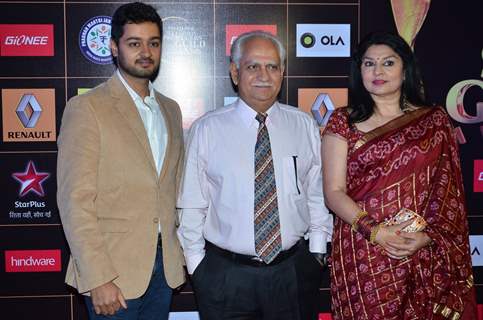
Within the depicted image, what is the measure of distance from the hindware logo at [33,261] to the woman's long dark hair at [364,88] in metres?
1.90

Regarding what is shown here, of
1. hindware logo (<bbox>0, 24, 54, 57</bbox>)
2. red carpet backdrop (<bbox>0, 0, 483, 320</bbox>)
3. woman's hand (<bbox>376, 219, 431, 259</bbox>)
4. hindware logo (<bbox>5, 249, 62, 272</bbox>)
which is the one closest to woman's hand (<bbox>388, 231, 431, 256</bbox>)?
woman's hand (<bbox>376, 219, 431, 259</bbox>)

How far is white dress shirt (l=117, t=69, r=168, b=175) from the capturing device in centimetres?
226

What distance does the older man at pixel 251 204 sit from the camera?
2.24 m

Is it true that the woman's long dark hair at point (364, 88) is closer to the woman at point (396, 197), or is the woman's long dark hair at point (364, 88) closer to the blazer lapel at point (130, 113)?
the woman at point (396, 197)

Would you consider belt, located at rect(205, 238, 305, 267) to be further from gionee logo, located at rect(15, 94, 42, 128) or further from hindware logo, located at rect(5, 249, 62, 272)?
gionee logo, located at rect(15, 94, 42, 128)

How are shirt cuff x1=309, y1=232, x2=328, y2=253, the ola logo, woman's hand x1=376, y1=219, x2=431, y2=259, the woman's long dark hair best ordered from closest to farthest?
woman's hand x1=376, y1=219, x2=431, y2=259
the woman's long dark hair
shirt cuff x1=309, y1=232, x2=328, y2=253
the ola logo

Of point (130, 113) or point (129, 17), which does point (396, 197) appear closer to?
point (130, 113)

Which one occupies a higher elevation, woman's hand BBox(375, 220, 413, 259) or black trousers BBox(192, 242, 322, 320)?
woman's hand BBox(375, 220, 413, 259)

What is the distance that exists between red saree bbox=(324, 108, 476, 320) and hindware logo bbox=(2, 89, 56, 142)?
5.55ft

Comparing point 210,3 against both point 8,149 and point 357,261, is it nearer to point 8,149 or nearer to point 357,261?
point 8,149

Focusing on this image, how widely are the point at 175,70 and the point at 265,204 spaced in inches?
48.4

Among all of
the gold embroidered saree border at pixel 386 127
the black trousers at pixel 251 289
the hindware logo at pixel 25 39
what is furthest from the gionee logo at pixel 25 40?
the gold embroidered saree border at pixel 386 127

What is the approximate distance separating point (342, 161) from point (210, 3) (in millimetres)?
1368

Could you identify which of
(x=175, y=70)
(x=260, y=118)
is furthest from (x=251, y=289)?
(x=175, y=70)
